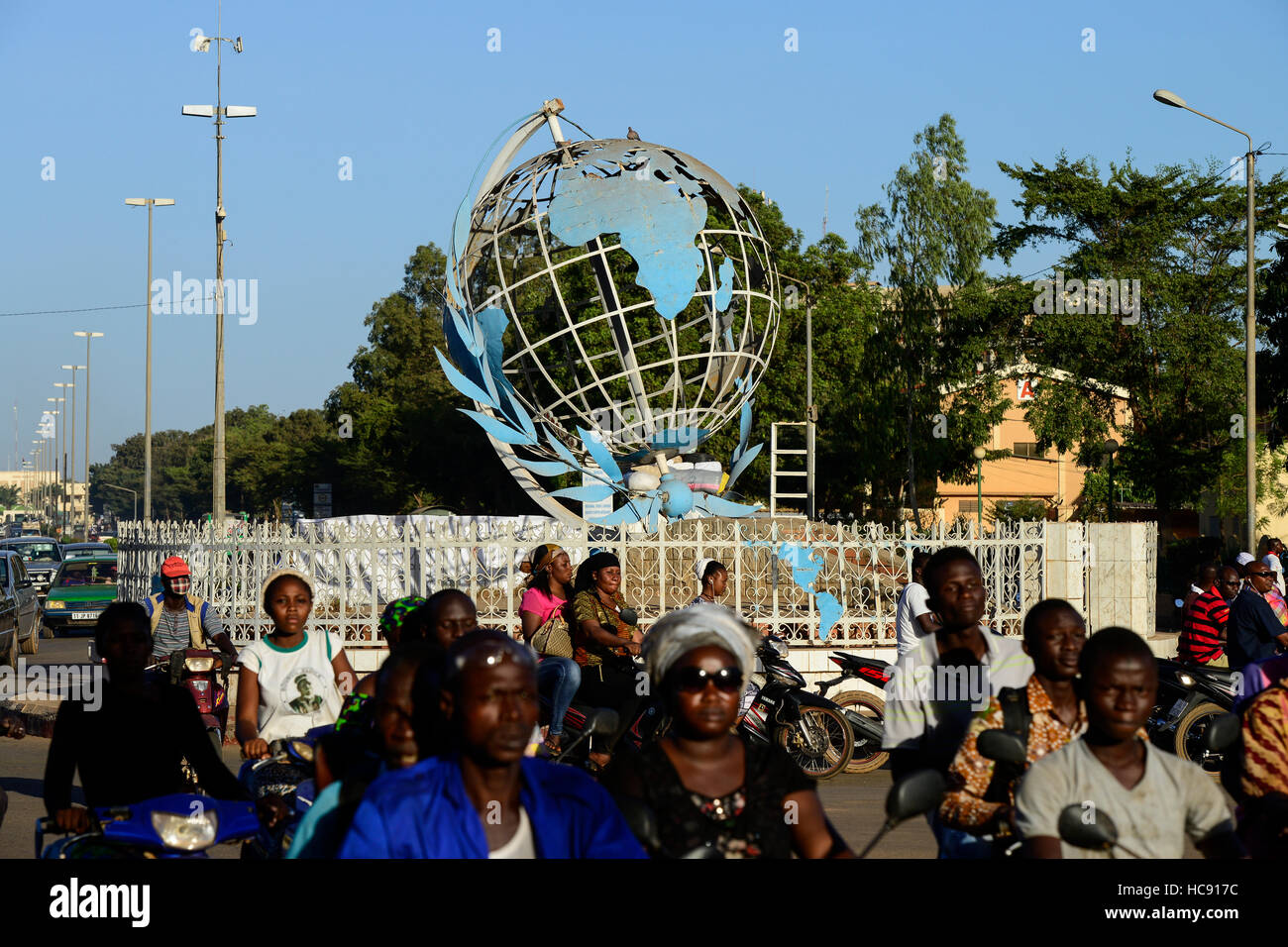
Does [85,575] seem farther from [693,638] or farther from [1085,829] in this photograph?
[1085,829]

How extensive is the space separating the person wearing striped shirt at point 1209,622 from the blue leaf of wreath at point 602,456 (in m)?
8.52

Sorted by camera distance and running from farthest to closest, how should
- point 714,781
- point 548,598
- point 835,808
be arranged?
1. point 835,808
2. point 548,598
3. point 714,781

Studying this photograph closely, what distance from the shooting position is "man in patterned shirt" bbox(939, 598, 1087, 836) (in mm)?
4051

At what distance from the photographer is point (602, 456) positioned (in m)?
17.8

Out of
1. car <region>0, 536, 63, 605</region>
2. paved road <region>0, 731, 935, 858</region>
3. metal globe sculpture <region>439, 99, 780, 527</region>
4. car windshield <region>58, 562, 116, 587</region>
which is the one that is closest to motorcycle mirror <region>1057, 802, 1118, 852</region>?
paved road <region>0, 731, 935, 858</region>

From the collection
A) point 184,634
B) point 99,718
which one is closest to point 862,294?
point 184,634

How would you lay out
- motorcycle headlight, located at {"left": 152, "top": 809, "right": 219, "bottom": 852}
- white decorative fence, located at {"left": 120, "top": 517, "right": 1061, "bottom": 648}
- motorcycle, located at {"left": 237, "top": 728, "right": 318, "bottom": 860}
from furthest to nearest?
1. white decorative fence, located at {"left": 120, "top": 517, "right": 1061, "bottom": 648}
2. motorcycle, located at {"left": 237, "top": 728, "right": 318, "bottom": 860}
3. motorcycle headlight, located at {"left": 152, "top": 809, "right": 219, "bottom": 852}

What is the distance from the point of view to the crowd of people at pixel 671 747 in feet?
10.3

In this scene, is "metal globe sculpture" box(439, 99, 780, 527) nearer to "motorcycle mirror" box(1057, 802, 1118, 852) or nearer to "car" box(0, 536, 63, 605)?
"motorcycle mirror" box(1057, 802, 1118, 852)

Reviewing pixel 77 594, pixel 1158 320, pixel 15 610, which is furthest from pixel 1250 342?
pixel 77 594

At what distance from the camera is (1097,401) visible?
29.1 m

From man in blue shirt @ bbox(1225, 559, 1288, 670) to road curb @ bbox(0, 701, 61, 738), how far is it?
385 inches

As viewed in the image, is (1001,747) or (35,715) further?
(35,715)

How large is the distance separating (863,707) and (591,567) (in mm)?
3655
